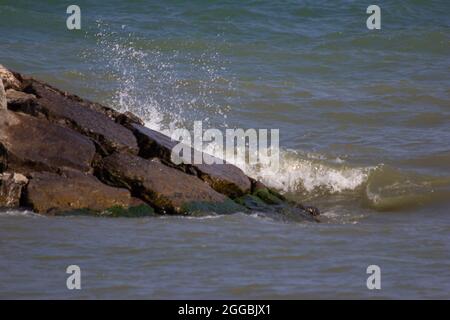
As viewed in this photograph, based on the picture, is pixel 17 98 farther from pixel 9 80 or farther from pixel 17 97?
pixel 9 80

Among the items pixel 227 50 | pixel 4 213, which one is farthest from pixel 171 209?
pixel 227 50

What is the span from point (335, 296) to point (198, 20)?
43.7ft

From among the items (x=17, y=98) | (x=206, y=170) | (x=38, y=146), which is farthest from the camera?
(x=206, y=170)

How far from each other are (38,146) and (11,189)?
18.3 inches

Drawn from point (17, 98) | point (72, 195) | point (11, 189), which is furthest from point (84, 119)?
point (11, 189)

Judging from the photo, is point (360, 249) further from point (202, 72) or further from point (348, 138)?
point (202, 72)

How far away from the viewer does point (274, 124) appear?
13.7 metres

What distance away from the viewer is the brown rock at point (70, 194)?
29.1 feet

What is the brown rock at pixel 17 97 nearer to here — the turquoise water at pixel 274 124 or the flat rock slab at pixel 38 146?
the flat rock slab at pixel 38 146

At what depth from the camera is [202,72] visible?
16.5m

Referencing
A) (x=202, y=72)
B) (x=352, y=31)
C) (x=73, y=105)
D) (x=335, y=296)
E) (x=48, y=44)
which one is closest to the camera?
(x=335, y=296)

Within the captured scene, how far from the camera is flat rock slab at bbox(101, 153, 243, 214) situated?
9.20 metres

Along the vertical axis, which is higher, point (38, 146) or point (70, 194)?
point (38, 146)

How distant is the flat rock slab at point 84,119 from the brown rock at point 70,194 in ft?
1.69
